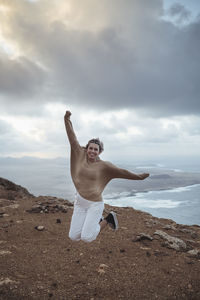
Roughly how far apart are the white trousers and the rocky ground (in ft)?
3.30

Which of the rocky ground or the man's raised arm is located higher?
the man's raised arm

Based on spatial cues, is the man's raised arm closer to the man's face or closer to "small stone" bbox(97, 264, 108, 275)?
the man's face

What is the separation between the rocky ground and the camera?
17.4ft

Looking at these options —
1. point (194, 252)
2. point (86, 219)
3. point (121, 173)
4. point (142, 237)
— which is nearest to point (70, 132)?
point (121, 173)

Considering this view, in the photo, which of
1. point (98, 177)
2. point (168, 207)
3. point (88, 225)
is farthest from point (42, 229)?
point (168, 207)

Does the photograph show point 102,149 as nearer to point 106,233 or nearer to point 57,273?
point 57,273

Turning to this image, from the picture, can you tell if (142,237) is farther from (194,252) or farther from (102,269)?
(102,269)

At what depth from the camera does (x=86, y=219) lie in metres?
5.75

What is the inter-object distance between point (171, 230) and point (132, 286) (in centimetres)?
447

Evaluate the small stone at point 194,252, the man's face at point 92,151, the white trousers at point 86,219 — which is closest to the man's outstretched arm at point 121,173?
the man's face at point 92,151

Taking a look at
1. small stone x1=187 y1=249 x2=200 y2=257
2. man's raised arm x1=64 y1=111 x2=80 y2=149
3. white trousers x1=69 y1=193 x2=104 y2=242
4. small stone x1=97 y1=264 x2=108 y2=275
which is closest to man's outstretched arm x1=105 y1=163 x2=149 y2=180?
white trousers x1=69 y1=193 x2=104 y2=242

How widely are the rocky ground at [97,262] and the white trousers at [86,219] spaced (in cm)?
100

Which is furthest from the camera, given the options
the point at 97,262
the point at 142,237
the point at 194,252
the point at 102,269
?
the point at 142,237

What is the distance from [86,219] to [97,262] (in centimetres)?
157
